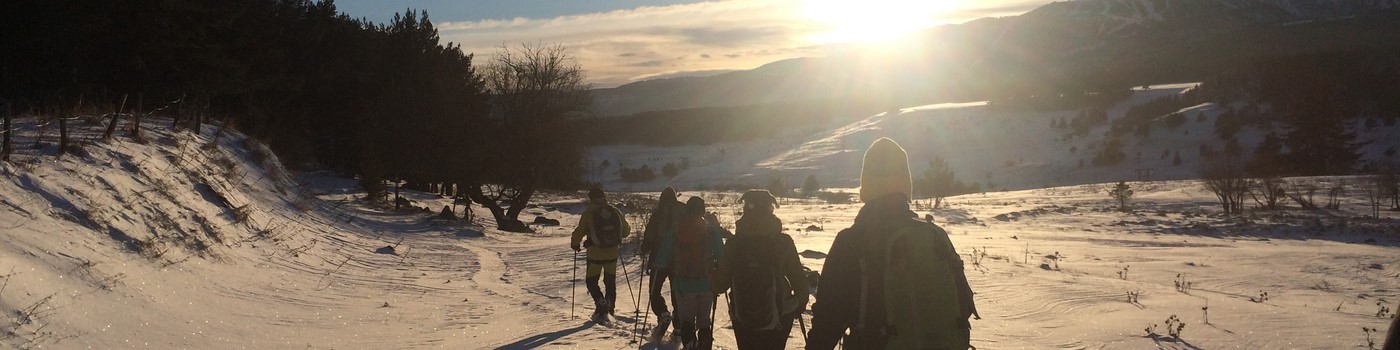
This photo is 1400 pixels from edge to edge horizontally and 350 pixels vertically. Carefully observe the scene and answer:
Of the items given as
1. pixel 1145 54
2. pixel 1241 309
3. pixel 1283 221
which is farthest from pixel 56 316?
pixel 1145 54

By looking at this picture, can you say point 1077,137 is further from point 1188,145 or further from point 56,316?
point 56,316

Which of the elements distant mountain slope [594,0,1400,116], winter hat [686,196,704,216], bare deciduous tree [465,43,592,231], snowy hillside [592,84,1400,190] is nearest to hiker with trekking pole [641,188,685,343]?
winter hat [686,196,704,216]

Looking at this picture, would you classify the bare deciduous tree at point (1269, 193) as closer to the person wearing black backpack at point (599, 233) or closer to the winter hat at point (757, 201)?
the person wearing black backpack at point (599, 233)

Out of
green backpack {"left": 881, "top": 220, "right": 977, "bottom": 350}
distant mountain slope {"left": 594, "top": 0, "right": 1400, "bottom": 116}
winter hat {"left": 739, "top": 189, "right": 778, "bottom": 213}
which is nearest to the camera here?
green backpack {"left": 881, "top": 220, "right": 977, "bottom": 350}

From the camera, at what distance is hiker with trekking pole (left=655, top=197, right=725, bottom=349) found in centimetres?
698

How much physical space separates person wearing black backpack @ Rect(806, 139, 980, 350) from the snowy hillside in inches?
2028

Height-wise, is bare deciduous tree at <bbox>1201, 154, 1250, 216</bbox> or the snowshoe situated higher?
bare deciduous tree at <bbox>1201, 154, 1250, 216</bbox>

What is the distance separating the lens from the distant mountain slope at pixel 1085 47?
123 meters

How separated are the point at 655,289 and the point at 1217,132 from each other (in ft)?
193

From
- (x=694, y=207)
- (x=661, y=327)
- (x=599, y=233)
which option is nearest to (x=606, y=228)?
(x=599, y=233)

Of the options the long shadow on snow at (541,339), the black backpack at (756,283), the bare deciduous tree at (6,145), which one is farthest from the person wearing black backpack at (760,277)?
the bare deciduous tree at (6,145)

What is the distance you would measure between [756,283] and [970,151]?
67988mm

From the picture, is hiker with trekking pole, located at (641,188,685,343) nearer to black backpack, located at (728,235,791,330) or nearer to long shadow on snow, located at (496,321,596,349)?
long shadow on snow, located at (496,321,596,349)

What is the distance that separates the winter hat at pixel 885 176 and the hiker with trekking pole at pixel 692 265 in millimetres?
3134
